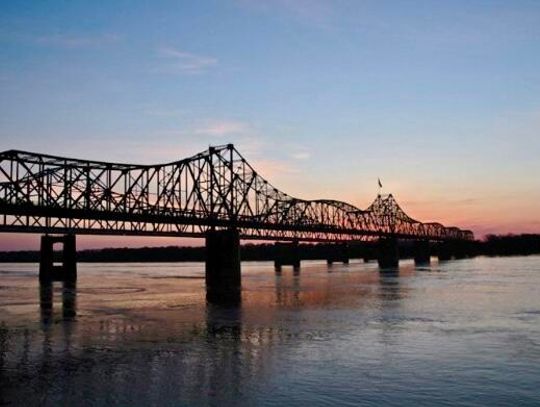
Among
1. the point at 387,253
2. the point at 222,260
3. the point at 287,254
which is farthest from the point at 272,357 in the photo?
the point at 387,253

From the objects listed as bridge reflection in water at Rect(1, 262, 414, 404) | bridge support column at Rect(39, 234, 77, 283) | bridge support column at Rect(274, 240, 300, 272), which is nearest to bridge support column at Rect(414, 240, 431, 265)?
bridge support column at Rect(274, 240, 300, 272)

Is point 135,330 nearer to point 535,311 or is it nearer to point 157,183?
point 535,311

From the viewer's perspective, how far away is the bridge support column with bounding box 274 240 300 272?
152738 millimetres

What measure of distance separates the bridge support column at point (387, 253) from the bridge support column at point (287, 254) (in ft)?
67.9

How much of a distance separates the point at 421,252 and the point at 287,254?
4825 centimetres

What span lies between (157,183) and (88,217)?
59.1ft

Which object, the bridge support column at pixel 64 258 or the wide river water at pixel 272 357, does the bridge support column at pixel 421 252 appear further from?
the wide river water at pixel 272 357

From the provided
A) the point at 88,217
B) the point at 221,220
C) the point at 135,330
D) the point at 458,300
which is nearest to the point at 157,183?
the point at 221,220

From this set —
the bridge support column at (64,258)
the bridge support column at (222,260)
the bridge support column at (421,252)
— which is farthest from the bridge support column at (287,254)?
the bridge support column at (222,260)

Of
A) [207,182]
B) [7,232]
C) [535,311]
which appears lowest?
[535,311]

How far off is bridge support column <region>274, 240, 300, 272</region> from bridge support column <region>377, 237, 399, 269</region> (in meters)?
20.7

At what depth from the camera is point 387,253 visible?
159 m

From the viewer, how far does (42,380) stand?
16656 mm

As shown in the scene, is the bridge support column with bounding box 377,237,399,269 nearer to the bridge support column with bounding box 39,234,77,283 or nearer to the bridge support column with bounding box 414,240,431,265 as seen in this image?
the bridge support column with bounding box 414,240,431,265
